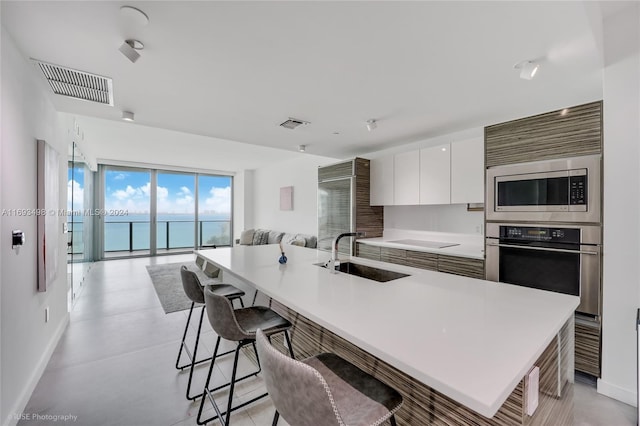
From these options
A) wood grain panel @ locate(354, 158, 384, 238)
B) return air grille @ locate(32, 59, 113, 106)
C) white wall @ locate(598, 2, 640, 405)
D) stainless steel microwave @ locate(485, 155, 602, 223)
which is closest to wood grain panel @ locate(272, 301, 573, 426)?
white wall @ locate(598, 2, 640, 405)

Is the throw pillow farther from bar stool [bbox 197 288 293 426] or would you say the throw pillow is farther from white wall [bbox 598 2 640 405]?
white wall [bbox 598 2 640 405]

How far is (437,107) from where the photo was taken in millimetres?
2695

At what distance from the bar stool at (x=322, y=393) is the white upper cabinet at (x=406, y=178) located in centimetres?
288

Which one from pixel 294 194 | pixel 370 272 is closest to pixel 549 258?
pixel 370 272

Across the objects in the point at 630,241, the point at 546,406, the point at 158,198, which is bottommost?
the point at 546,406

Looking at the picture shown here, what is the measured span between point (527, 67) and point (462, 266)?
1.86 metres

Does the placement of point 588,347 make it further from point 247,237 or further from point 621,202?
point 247,237

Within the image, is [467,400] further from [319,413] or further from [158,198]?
[158,198]

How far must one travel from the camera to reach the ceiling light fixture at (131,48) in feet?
5.25

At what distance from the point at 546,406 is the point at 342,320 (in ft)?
2.92

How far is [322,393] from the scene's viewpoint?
31.5 inches

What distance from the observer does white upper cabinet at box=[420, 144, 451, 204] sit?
335 cm

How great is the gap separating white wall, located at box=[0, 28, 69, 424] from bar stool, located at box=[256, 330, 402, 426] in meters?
1.73

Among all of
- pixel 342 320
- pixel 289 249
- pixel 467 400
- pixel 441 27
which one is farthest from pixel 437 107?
pixel 467 400
